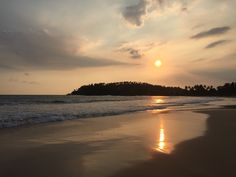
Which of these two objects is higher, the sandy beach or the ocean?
the ocean

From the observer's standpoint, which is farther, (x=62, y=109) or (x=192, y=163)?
(x=62, y=109)

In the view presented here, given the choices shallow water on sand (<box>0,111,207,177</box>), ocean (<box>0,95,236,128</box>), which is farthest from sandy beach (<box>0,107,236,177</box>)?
ocean (<box>0,95,236,128</box>)

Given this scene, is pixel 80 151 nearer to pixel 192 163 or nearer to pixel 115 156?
pixel 115 156

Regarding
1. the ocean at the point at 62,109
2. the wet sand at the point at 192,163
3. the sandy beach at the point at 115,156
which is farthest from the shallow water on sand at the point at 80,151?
the ocean at the point at 62,109

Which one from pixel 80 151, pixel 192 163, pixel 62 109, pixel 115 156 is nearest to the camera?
pixel 192 163

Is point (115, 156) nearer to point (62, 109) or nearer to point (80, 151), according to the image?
point (80, 151)

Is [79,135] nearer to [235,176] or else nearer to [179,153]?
[179,153]

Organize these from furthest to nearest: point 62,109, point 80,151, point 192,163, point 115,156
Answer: point 62,109 < point 80,151 < point 115,156 < point 192,163

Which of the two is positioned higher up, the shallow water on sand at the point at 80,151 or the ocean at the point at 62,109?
the ocean at the point at 62,109

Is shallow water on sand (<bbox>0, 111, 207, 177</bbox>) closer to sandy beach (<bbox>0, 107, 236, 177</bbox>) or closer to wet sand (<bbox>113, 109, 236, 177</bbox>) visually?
sandy beach (<bbox>0, 107, 236, 177</bbox>)

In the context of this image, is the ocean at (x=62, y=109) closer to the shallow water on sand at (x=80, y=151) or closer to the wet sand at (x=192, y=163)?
the shallow water on sand at (x=80, y=151)

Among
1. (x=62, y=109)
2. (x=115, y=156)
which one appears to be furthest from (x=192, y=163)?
(x=62, y=109)

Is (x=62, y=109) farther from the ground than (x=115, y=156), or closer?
farther from the ground

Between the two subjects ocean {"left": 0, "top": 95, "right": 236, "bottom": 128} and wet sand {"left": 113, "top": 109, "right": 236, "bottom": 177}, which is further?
ocean {"left": 0, "top": 95, "right": 236, "bottom": 128}
